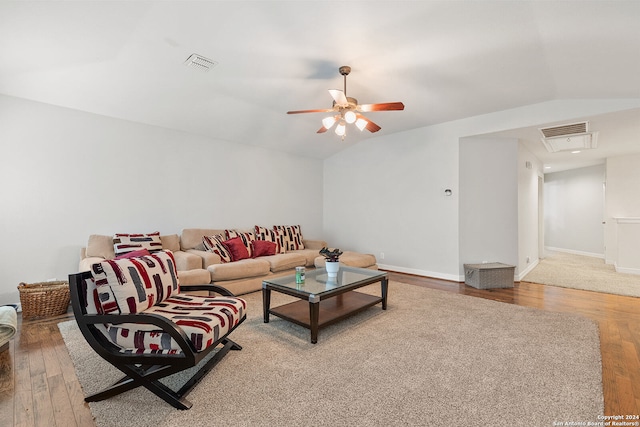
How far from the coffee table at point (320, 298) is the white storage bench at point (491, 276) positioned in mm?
1933

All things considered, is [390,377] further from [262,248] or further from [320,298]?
[262,248]

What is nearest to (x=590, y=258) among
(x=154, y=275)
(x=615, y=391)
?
A: (x=615, y=391)

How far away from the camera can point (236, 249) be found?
460 cm

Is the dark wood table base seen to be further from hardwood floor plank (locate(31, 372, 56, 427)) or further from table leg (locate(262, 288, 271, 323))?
hardwood floor plank (locate(31, 372, 56, 427))

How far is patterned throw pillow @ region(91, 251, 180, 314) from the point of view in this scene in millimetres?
1882

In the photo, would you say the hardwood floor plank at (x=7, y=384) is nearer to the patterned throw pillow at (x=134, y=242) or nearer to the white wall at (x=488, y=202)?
the patterned throw pillow at (x=134, y=242)

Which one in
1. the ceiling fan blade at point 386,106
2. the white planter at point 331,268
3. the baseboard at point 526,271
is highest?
the ceiling fan blade at point 386,106

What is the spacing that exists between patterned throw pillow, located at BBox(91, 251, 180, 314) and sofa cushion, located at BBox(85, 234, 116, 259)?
79.7 inches

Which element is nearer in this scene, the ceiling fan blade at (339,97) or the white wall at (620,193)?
the ceiling fan blade at (339,97)

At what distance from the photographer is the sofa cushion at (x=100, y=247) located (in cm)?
370

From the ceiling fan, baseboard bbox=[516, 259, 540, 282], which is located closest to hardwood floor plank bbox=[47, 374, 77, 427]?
the ceiling fan

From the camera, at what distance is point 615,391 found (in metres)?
1.93

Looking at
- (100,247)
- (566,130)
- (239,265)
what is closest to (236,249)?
(239,265)

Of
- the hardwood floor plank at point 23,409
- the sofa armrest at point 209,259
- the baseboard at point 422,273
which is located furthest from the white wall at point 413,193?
the hardwood floor plank at point 23,409
